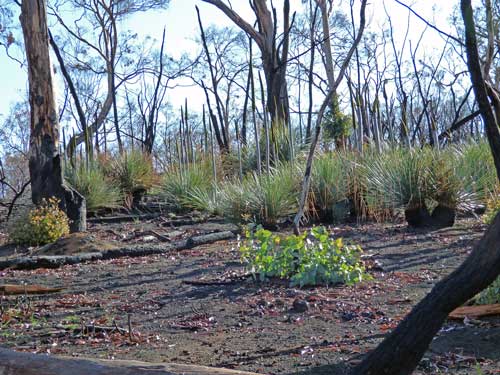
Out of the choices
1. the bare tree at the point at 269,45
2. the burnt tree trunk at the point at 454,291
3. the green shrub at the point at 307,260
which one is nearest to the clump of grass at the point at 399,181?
the green shrub at the point at 307,260

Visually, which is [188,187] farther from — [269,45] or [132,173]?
[269,45]

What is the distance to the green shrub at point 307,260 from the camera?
6.79 m

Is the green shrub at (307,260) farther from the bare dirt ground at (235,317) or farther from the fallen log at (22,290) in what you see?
the fallen log at (22,290)

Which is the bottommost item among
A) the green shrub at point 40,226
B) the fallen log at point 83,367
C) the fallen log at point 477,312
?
the fallen log at point 477,312

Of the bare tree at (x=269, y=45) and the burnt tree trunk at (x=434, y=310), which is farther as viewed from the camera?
the bare tree at (x=269, y=45)

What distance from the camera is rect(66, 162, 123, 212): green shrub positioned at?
55.1 feet

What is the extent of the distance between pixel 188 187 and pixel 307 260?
33.5ft

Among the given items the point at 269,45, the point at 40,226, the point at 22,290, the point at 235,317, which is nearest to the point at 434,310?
the point at 235,317

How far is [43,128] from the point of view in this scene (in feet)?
47.6

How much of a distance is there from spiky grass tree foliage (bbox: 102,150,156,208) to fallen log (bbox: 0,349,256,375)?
48.9ft

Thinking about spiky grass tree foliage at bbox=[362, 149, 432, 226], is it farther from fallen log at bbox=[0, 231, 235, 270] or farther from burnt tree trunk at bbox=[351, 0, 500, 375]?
burnt tree trunk at bbox=[351, 0, 500, 375]

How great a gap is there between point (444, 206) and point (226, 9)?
16195mm

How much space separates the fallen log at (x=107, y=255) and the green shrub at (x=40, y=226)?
9.03ft

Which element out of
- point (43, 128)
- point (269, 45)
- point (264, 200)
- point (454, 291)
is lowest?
point (454, 291)
